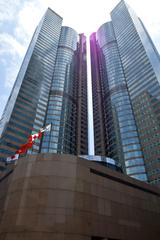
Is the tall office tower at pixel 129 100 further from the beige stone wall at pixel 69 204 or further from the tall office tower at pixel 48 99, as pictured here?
the beige stone wall at pixel 69 204

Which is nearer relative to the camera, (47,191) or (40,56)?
(47,191)

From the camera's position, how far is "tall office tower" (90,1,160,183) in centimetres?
7550

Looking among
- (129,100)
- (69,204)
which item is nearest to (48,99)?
(129,100)

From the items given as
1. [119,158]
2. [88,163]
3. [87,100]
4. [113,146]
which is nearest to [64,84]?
[87,100]

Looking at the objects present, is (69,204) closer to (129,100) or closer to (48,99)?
(129,100)

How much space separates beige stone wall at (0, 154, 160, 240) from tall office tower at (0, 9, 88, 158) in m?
54.4

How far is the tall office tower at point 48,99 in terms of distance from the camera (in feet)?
275

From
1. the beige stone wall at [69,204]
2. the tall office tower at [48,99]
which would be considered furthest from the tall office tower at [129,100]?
the beige stone wall at [69,204]

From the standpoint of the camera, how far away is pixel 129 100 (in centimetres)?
9862

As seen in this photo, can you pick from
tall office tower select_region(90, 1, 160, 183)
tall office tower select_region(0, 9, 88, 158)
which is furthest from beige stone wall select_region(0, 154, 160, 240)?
tall office tower select_region(0, 9, 88, 158)

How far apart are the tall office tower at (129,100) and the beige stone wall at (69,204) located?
47.8 metres

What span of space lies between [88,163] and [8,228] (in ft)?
36.4

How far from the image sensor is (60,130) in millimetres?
96438

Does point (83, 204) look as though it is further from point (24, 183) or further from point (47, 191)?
point (24, 183)
